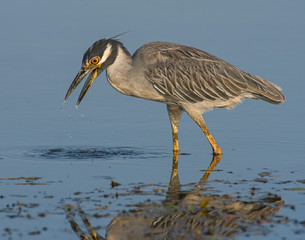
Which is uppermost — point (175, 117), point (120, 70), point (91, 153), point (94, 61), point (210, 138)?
point (94, 61)

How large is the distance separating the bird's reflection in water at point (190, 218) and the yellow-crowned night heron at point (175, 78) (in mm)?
2445

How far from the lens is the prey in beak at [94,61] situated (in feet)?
31.2

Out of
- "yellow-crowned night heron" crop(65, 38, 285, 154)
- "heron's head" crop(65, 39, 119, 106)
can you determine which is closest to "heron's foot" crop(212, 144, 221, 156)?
"yellow-crowned night heron" crop(65, 38, 285, 154)

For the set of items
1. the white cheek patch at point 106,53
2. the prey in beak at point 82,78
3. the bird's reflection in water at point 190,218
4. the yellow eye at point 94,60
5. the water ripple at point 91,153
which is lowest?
the bird's reflection in water at point 190,218

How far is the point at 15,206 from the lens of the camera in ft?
22.8

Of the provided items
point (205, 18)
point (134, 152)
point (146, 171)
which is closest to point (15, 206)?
point (146, 171)

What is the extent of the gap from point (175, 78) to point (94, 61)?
115 cm

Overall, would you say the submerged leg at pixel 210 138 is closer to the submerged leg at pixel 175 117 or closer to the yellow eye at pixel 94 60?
the submerged leg at pixel 175 117

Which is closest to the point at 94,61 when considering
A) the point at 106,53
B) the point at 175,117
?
the point at 106,53

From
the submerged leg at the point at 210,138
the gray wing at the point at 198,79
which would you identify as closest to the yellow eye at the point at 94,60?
the gray wing at the point at 198,79

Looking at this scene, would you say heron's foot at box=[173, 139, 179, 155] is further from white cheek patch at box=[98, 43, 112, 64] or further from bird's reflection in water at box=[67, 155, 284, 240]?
bird's reflection in water at box=[67, 155, 284, 240]

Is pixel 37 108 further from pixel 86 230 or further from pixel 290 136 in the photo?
pixel 86 230

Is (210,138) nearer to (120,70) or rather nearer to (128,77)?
(128,77)

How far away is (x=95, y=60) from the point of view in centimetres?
955
